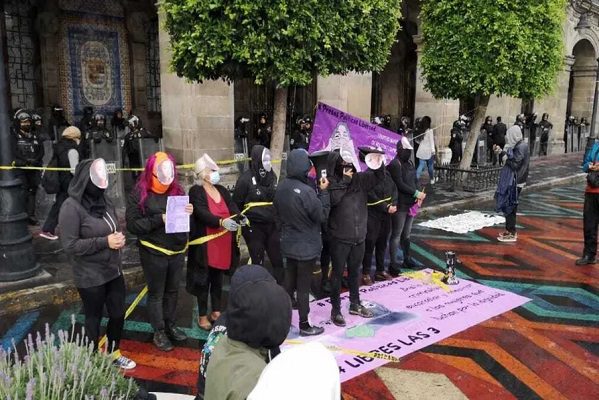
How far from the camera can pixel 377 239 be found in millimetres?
6469

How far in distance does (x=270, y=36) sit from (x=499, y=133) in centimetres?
1256

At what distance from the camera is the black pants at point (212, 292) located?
16.4 ft

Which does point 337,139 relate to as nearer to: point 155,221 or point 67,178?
point 155,221

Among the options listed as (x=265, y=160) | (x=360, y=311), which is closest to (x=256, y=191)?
(x=265, y=160)

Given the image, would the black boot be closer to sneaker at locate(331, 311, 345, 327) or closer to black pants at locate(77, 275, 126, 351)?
sneaker at locate(331, 311, 345, 327)

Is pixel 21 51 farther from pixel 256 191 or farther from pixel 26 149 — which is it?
pixel 256 191

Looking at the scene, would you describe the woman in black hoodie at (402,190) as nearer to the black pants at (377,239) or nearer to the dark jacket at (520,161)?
the black pants at (377,239)

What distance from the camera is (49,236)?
7680 mm

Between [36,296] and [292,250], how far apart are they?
286cm

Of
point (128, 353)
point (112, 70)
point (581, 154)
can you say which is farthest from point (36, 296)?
point (581, 154)

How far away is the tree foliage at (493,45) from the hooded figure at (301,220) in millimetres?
7369

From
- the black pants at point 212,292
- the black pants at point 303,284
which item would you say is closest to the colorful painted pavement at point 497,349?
the black pants at point 212,292

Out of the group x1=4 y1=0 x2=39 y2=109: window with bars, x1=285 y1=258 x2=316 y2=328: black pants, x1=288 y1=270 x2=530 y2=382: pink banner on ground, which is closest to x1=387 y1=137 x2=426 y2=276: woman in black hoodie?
x1=288 y1=270 x2=530 y2=382: pink banner on ground

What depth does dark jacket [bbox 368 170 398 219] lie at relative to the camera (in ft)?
19.9
